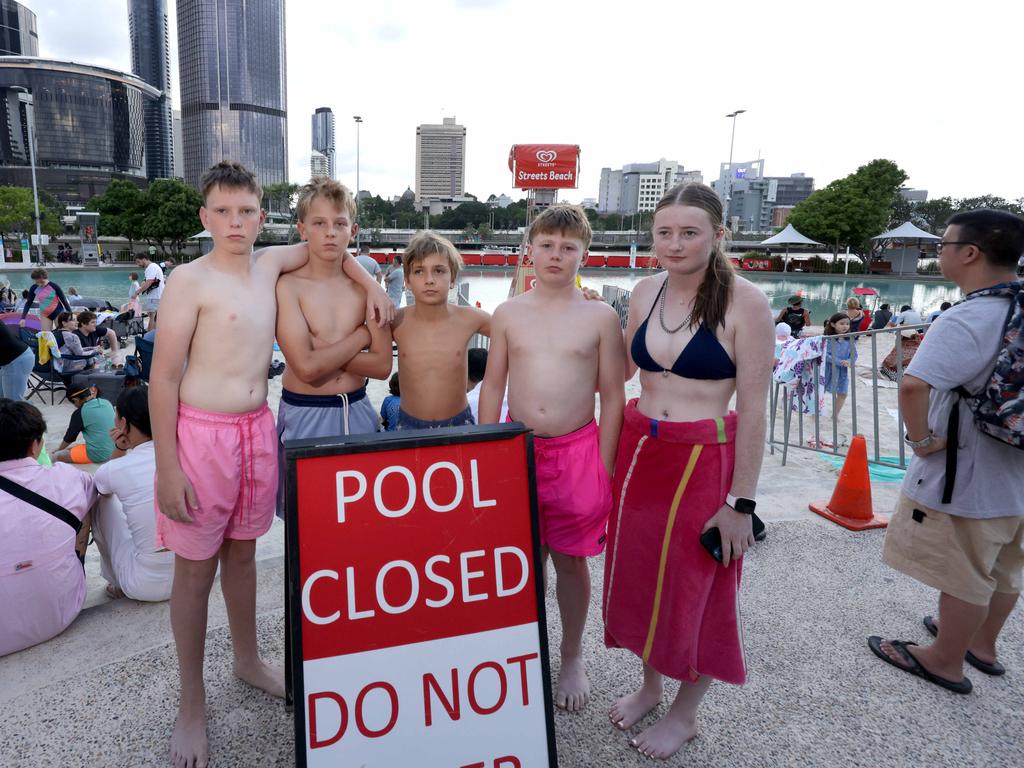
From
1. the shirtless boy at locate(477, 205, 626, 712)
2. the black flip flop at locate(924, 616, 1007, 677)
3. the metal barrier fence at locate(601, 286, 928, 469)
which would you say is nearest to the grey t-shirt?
the black flip flop at locate(924, 616, 1007, 677)

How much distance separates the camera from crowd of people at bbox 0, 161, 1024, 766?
7.02ft

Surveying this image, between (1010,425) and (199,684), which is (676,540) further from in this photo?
(199,684)

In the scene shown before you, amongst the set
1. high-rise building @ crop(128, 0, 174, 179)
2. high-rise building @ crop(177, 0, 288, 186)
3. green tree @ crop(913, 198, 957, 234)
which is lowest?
green tree @ crop(913, 198, 957, 234)

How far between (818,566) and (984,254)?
6.80ft

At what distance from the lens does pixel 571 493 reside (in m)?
2.42

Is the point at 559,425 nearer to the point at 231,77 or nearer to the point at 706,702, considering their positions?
the point at 706,702

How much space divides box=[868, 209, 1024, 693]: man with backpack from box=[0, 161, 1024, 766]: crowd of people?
1 cm

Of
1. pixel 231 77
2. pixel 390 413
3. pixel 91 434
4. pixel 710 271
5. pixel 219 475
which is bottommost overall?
pixel 91 434

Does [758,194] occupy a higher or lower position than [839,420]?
higher

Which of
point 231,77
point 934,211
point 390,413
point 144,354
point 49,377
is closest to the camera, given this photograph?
point 390,413

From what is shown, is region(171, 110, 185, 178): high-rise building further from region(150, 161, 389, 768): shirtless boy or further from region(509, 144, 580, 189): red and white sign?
region(150, 161, 389, 768): shirtless boy

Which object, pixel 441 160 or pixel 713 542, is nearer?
pixel 713 542

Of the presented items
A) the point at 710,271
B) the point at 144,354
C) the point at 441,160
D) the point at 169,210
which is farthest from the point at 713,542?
the point at 441,160

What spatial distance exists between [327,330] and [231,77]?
148 m
